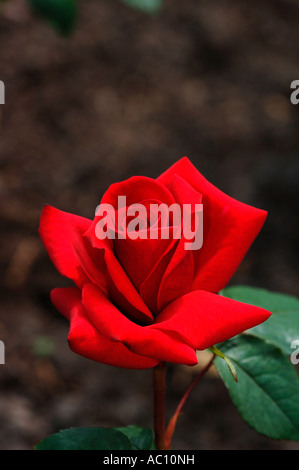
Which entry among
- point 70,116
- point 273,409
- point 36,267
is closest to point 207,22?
point 70,116

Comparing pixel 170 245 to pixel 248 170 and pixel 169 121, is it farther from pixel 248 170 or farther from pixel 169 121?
pixel 169 121

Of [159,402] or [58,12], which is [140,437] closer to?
[159,402]

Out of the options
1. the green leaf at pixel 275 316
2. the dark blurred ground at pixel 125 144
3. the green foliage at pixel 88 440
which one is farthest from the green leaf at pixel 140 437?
the dark blurred ground at pixel 125 144

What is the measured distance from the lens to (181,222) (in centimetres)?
42

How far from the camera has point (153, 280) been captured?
0.44m

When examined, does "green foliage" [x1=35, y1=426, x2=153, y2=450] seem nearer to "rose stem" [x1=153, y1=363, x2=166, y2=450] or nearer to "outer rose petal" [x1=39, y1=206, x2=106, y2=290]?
"rose stem" [x1=153, y1=363, x2=166, y2=450]

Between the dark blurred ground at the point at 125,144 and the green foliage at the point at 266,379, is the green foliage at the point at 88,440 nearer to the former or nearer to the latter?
the green foliage at the point at 266,379

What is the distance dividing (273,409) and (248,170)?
1.32 metres

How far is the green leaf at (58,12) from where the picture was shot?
38.9 inches

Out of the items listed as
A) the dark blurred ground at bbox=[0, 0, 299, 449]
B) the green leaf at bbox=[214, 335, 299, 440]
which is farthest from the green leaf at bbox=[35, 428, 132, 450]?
the dark blurred ground at bbox=[0, 0, 299, 449]

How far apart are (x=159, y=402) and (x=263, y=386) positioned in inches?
4.9

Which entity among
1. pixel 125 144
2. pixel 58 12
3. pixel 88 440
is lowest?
pixel 88 440

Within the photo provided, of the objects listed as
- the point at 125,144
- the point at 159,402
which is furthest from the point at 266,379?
the point at 125,144
